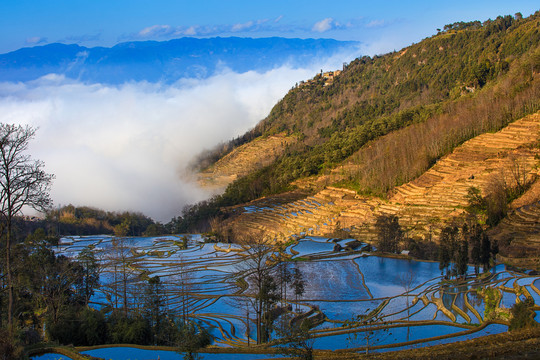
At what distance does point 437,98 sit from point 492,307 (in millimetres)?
60455

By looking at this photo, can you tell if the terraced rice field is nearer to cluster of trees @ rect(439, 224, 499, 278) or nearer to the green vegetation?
cluster of trees @ rect(439, 224, 499, 278)

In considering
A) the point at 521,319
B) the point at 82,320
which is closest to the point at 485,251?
the point at 521,319

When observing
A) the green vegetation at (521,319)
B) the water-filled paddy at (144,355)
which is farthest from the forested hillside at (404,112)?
the water-filled paddy at (144,355)

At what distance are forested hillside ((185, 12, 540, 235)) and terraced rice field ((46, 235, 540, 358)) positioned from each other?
18.9m

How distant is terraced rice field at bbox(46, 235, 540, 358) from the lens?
52.8ft

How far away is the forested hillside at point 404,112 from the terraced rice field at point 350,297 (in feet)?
61.9

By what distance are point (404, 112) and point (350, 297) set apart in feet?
156

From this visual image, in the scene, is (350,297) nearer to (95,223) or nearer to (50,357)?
(50,357)

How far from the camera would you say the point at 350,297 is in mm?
22688

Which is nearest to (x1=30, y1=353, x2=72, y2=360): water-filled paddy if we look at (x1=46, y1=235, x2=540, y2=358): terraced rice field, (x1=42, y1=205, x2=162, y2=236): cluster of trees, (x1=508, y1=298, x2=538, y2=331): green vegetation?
(x1=46, y1=235, x2=540, y2=358): terraced rice field

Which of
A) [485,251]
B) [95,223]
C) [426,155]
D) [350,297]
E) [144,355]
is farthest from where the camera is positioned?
[95,223]

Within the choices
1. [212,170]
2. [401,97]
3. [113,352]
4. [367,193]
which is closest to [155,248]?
[367,193]

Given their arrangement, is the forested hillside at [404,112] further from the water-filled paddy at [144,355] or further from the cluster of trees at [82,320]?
the water-filled paddy at [144,355]

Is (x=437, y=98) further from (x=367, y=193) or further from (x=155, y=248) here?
(x=155, y=248)
